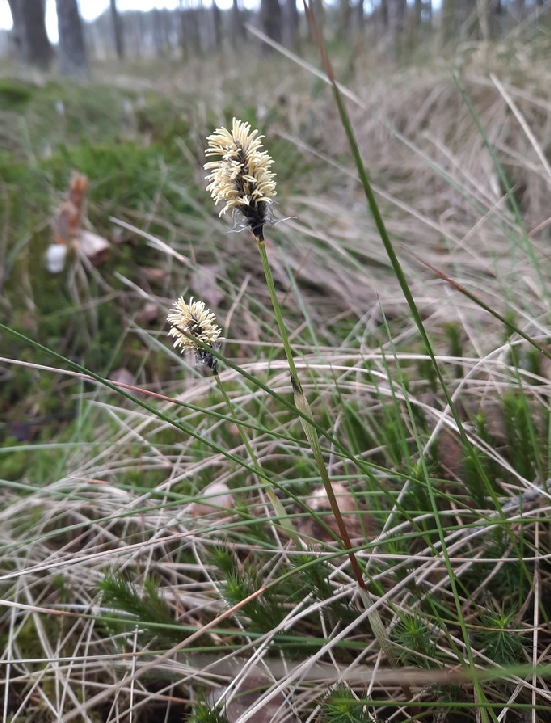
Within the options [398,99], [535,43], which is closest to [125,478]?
[398,99]

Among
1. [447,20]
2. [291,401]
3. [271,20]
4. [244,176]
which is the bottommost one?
[291,401]

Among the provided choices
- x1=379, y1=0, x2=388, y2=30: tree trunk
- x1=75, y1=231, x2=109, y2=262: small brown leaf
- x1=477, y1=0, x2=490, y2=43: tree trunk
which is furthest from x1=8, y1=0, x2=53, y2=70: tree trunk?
x1=75, y1=231, x2=109, y2=262: small brown leaf

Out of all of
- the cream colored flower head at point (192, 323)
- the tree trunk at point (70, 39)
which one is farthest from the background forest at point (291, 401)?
the tree trunk at point (70, 39)

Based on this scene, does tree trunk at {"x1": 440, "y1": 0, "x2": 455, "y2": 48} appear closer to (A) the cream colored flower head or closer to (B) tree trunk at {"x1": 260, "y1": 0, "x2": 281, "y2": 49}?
(B) tree trunk at {"x1": 260, "y1": 0, "x2": 281, "y2": 49}

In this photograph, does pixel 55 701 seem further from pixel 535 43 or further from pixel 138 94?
pixel 138 94

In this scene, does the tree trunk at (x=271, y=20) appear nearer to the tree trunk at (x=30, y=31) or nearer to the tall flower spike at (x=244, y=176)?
the tree trunk at (x=30, y=31)

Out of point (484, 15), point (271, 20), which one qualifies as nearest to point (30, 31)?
point (271, 20)

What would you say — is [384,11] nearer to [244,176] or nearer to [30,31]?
[30,31]
